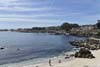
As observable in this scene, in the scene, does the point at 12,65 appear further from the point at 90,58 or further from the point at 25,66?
the point at 90,58

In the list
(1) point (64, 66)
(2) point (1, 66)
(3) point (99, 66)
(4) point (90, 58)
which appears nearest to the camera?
(3) point (99, 66)

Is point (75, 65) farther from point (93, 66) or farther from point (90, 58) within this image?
point (90, 58)

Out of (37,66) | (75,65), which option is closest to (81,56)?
(75,65)

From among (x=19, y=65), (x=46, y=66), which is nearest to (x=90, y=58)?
(x=46, y=66)

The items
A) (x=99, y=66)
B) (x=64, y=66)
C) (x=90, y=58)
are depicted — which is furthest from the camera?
(x=90, y=58)

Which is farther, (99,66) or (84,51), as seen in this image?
(84,51)

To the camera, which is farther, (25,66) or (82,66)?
(25,66)

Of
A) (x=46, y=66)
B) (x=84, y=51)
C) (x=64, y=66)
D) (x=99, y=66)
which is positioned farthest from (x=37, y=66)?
(x=84, y=51)

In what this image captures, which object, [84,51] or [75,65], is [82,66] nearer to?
[75,65]

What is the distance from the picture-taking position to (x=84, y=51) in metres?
61.2

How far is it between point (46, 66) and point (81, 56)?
1345 cm

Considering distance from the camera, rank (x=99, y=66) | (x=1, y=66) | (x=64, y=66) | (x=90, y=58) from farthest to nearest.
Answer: (x=90, y=58) → (x=1, y=66) → (x=64, y=66) → (x=99, y=66)

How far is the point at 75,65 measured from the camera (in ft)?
164

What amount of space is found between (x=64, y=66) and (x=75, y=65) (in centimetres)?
243
